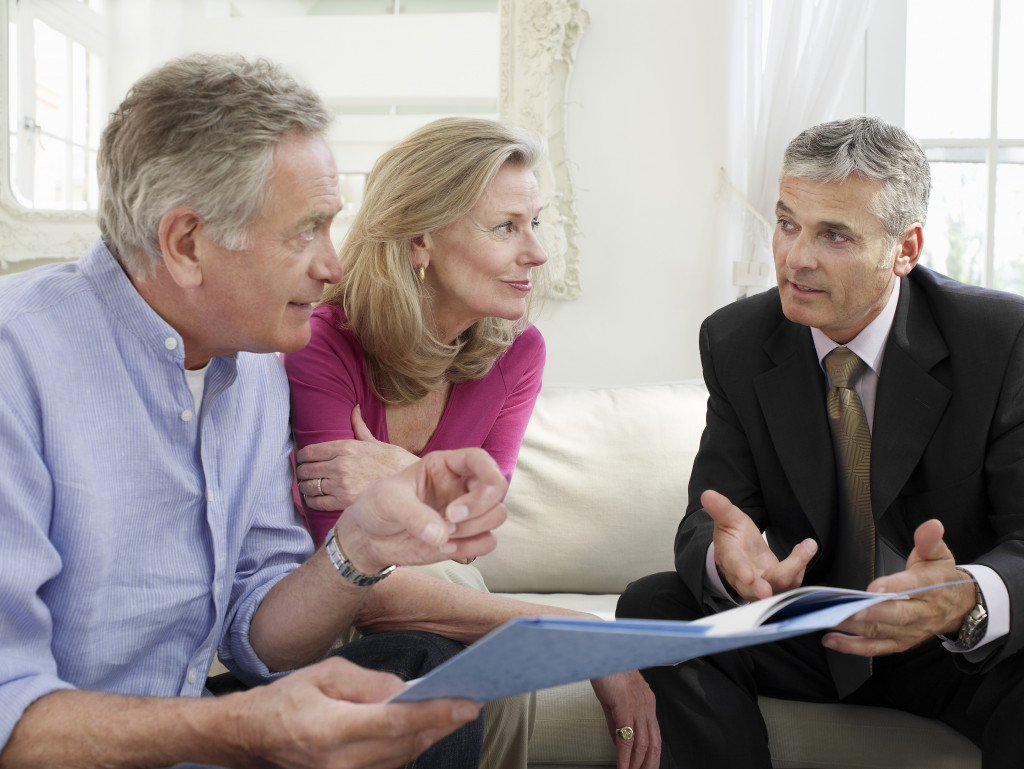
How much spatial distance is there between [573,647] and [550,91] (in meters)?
2.49

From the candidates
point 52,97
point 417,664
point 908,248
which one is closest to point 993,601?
point 908,248

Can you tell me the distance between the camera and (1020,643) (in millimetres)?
1275

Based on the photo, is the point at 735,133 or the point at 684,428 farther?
the point at 735,133

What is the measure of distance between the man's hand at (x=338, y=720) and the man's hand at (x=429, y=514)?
159mm

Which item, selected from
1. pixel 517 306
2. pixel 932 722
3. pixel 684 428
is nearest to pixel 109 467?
pixel 517 306

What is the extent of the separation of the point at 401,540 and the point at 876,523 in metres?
0.84

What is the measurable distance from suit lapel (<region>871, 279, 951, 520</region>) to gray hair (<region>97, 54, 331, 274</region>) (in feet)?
3.31

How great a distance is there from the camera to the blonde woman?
1605mm

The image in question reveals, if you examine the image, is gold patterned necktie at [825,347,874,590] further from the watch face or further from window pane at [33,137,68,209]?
window pane at [33,137,68,209]

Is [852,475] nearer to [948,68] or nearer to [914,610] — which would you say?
[914,610]

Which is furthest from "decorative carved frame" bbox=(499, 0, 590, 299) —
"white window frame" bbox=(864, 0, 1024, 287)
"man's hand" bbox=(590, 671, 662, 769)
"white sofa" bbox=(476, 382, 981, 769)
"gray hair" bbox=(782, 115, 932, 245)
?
"man's hand" bbox=(590, 671, 662, 769)

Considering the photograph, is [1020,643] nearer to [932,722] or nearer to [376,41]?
[932,722]

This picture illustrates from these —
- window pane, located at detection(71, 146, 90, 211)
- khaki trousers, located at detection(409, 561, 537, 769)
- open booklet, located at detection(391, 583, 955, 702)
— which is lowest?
khaki trousers, located at detection(409, 561, 537, 769)

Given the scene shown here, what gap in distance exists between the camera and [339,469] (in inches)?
56.2
